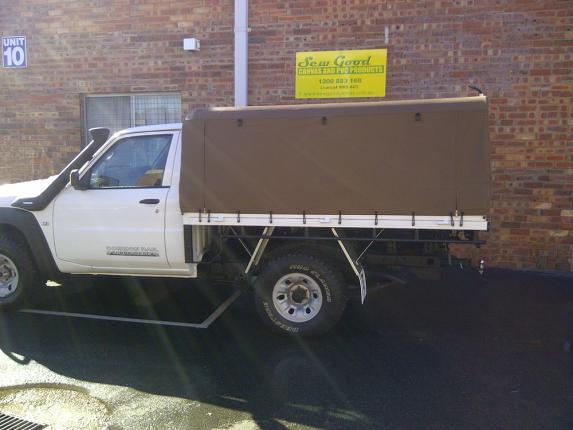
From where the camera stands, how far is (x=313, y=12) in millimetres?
8102

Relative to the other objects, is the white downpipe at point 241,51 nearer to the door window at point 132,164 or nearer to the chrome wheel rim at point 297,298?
the door window at point 132,164

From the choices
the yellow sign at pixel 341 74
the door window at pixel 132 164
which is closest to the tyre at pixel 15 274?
the door window at pixel 132 164

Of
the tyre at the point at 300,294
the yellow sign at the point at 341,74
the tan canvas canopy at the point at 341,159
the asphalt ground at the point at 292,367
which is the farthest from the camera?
the yellow sign at the point at 341,74

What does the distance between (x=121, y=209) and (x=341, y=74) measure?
4.61 m

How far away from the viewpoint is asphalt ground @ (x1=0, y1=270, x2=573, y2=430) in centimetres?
333

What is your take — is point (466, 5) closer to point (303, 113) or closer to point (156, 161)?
point (303, 113)

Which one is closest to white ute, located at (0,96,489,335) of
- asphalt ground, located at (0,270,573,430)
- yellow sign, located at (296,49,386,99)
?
asphalt ground, located at (0,270,573,430)

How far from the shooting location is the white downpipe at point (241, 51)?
824cm

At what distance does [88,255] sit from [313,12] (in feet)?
17.8

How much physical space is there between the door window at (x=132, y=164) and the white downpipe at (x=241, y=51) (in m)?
3.55

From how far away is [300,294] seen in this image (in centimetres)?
471

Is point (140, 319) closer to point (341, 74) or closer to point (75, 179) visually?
point (75, 179)

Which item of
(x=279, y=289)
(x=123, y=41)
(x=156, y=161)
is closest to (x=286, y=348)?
(x=279, y=289)

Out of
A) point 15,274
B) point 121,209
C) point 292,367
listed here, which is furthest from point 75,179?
point 292,367
